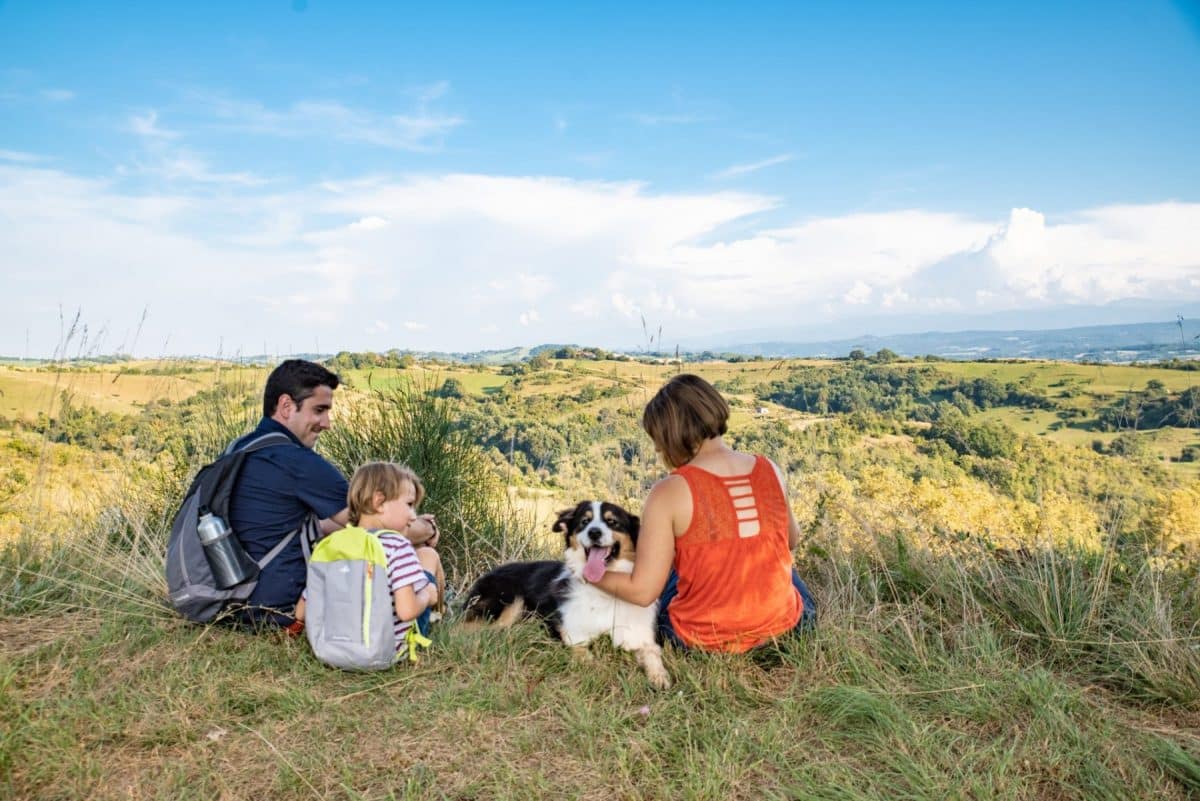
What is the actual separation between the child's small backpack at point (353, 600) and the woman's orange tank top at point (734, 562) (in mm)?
1324

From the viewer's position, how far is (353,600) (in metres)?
3.38

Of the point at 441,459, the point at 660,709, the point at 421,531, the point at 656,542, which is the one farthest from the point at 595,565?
the point at 441,459

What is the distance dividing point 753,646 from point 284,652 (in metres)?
2.22

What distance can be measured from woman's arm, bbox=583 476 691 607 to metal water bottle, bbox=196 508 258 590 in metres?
1.89

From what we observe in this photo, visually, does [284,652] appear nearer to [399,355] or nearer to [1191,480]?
[399,355]

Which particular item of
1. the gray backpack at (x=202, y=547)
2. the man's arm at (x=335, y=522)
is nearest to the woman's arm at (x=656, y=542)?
the man's arm at (x=335, y=522)

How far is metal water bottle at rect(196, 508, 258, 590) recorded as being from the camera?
3738mm

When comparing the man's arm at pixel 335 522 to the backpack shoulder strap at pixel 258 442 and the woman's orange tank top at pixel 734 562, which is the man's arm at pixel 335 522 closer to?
the backpack shoulder strap at pixel 258 442

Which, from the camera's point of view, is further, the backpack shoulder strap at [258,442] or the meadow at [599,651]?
the backpack shoulder strap at [258,442]

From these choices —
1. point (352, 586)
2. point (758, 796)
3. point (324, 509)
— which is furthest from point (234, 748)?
point (758, 796)

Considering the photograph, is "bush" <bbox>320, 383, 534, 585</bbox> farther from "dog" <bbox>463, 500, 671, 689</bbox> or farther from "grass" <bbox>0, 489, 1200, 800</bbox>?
"grass" <bbox>0, 489, 1200, 800</bbox>

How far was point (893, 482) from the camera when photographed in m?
8.78

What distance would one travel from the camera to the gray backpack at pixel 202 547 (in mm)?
3771

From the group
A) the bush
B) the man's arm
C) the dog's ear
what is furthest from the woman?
the bush
